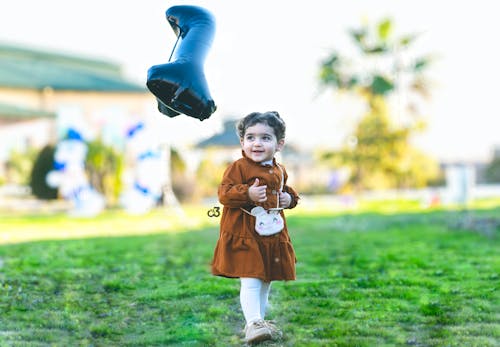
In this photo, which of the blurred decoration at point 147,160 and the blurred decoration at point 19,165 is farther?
the blurred decoration at point 19,165

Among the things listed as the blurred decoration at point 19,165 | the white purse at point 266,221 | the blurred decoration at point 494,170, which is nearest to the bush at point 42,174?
the blurred decoration at point 19,165

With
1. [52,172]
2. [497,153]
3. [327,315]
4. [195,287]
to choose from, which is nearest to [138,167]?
[52,172]

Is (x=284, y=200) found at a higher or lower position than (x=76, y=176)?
lower

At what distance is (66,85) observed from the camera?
34094 millimetres

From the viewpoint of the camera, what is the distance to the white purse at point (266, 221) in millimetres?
4281

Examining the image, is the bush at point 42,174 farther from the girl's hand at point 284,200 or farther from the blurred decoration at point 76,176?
the girl's hand at point 284,200

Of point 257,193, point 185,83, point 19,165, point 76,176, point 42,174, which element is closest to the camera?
point 257,193

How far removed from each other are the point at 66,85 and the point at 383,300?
30.3 meters

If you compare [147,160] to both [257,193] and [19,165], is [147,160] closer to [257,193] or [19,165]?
[257,193]

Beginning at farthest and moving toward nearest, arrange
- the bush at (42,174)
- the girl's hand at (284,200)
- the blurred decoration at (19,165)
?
the blurred decoration at (19,165) → the bush at (42,174) → the girl's hand at (284,200)

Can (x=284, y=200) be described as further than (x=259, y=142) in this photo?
Yes

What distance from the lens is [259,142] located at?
14.0 feet

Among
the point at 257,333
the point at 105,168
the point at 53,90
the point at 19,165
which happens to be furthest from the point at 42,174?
the point at 257,333

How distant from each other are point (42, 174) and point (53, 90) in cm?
1404
